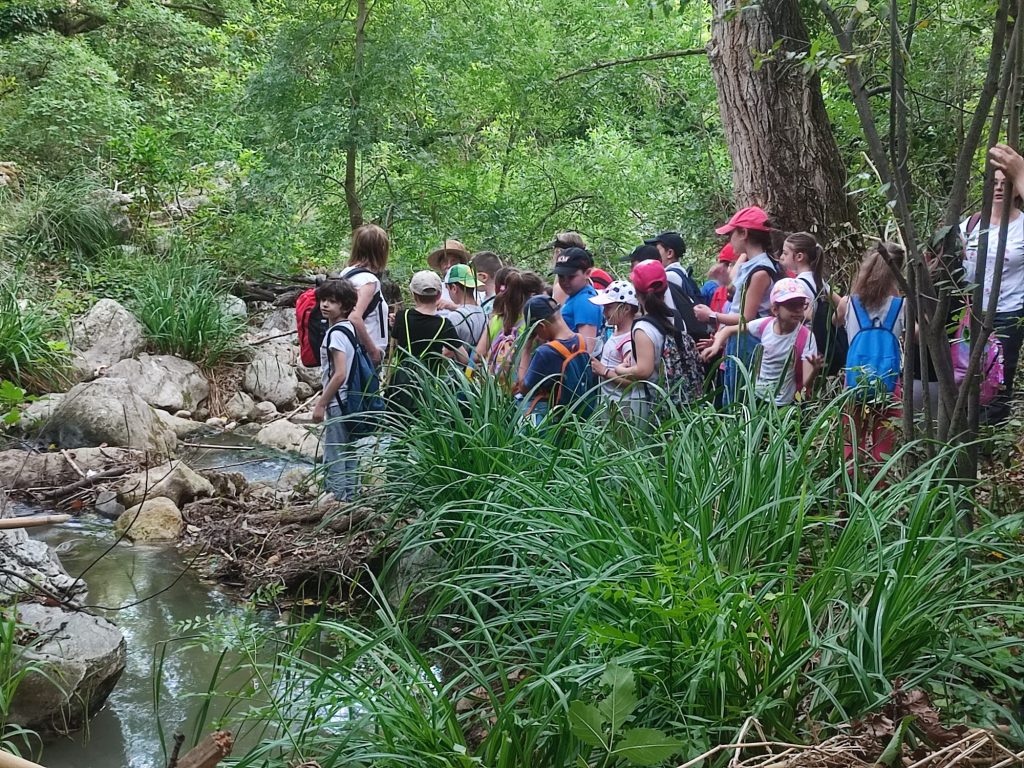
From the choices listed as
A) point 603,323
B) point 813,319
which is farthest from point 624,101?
point 813,319

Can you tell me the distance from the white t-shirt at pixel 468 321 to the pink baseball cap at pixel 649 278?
1457 millimetres

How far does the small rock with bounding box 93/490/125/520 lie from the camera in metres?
6.82

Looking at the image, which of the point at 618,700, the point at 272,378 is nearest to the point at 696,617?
the point at 618,700

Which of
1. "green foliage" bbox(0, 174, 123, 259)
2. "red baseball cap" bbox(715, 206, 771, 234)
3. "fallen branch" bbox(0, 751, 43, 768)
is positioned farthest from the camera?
"green foliage" bbox(0, 174, 123, 259)

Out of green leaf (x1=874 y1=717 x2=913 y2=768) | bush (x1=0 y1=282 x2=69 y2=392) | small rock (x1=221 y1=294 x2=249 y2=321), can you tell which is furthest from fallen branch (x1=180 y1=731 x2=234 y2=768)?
small rock (x1=221 y1=294 x2=249 y2=321)

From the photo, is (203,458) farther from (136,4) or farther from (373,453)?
(136,4)

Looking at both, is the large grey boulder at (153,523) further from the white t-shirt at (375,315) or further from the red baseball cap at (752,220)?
the red baseball cap at (752,220)

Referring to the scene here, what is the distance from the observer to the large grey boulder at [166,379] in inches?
385

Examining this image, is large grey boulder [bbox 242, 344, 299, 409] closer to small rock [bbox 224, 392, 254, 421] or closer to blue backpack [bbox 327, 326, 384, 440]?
small rock [bbox 224, 392, 254, 421]

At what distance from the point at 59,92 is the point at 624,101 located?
721 cm

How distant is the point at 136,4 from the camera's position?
52.0 ft

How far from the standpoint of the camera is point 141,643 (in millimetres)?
4734

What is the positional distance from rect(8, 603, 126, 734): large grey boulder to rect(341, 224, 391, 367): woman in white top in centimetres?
233

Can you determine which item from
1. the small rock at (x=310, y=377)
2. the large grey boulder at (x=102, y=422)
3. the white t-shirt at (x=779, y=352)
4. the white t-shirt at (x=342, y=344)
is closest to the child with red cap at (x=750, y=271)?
the white t-shirt at (x=779, y=352)
